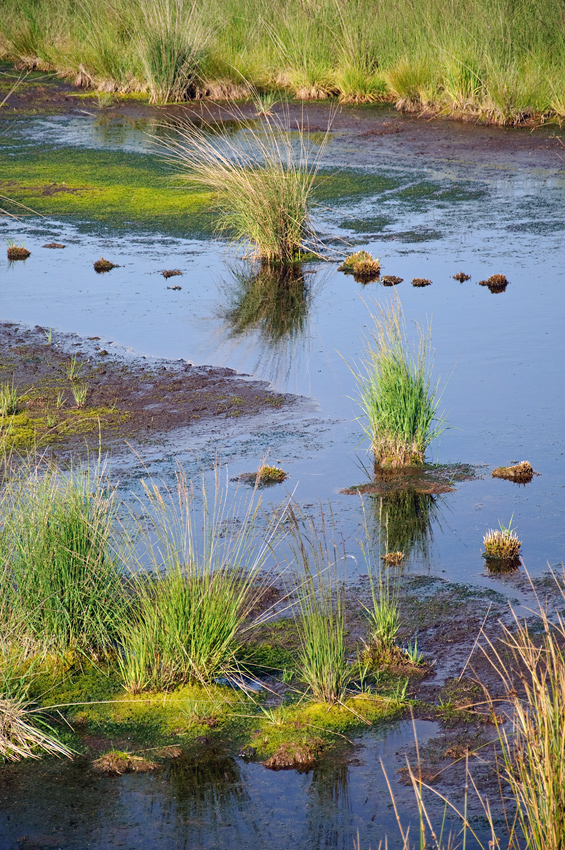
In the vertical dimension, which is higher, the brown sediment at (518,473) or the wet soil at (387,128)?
the wet soil at (387,128)

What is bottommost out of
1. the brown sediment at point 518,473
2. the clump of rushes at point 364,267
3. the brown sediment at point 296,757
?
the brown sediment at point 296,757

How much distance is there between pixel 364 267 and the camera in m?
10.2

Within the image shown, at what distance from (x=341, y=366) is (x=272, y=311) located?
1611 mm

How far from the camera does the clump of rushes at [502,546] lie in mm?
5219

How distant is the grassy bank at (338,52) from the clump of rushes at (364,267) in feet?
22.0

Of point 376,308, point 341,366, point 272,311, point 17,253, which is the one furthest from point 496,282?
point 17,253

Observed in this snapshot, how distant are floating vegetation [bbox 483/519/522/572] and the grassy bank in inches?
475

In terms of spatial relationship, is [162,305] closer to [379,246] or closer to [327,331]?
[327,331]

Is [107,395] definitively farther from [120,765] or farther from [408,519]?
[120,765]

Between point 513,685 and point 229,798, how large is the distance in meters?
1.18

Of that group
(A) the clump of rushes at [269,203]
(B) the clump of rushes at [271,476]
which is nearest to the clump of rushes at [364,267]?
(A) the clump of rushes at [269,203]

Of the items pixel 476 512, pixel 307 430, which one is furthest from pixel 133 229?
pixel 476 512

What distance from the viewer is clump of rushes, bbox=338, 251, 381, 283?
10.2 metres

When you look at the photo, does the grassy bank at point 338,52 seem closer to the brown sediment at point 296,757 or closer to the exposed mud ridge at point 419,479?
the exposed mud ridge at point 419,479
